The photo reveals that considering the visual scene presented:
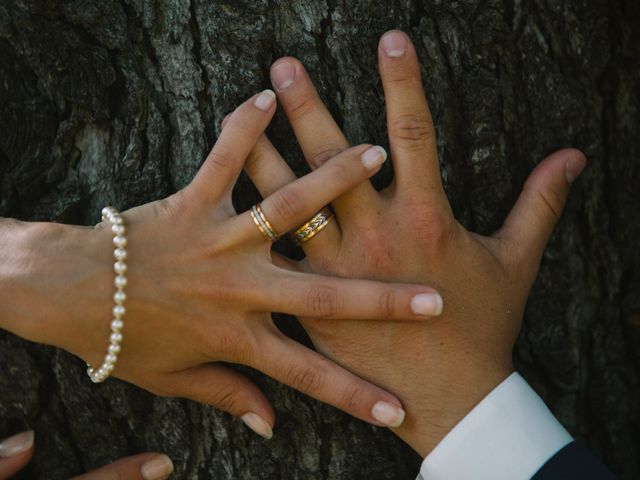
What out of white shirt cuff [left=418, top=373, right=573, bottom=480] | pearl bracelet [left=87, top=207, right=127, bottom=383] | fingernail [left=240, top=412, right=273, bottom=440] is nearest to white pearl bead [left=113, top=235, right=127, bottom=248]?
pearl bracelet [left=87, top=207, right=127, bottom=383]

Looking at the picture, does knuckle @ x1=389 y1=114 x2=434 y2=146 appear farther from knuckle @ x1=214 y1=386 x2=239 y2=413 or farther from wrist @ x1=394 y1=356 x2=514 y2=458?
knuckle @ x1=214 y1=386 x2=239 y2=413

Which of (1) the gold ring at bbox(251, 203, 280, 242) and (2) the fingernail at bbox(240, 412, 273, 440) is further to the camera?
(2) the fingernail at bbox(240, 412, 273, 440)

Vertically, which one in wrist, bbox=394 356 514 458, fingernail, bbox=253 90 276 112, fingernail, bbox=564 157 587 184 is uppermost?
fingernail, bbox=253 90 276 112

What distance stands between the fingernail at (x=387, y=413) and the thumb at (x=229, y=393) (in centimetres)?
26

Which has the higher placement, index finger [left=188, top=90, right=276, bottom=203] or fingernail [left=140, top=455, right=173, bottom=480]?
index finger [left=188, top=90, right=276, bottom=203]

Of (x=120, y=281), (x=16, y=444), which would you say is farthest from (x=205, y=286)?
(x=16, y=444)

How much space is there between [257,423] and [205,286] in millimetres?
363

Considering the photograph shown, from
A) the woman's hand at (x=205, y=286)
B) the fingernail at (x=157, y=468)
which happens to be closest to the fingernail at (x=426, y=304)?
the woman's hand at (x=205, y=286)

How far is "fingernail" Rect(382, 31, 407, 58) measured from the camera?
160 cm

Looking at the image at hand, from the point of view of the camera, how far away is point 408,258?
1.63 meters

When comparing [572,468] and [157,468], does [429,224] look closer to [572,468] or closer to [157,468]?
[572,468]

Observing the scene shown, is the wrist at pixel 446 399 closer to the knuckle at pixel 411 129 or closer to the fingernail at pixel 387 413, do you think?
the fingernail at pixel 387 413

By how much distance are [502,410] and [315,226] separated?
553mm

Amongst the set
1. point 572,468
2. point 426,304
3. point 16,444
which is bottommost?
point 572,468
